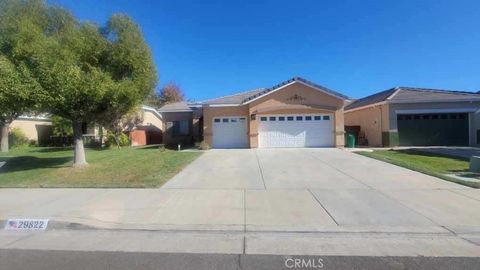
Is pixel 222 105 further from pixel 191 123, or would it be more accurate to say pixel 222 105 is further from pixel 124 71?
pixel 124 71

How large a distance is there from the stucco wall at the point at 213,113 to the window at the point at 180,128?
5208 mm

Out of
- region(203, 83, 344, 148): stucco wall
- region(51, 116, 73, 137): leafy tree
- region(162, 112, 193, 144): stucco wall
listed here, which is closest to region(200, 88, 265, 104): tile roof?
region(203, 83, 344, 148): stucco wall

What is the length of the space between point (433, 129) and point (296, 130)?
9606 mm

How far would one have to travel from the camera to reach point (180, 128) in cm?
2825

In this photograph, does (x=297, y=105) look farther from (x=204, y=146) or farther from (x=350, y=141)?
(x=204, y=146)

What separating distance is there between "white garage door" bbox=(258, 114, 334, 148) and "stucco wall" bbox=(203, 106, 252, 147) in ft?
5.23

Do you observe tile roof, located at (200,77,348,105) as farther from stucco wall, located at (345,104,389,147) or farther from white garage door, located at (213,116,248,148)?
stucco wall, located at (345,104,389,147)

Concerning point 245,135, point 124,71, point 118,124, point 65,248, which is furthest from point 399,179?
point 118,124

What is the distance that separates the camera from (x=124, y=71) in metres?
13.4

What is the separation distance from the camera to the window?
92.5ft

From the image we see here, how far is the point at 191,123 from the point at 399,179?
782 inches

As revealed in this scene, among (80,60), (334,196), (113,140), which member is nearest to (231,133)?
(113,140)

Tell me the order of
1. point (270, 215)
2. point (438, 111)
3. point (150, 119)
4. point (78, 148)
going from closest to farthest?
point (270, 215) < point (78, 148) < point (438, 111) < point (150, 119)

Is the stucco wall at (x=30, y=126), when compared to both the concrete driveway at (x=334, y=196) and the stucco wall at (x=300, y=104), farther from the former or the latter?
the concrete driveway at (x=334, y=196)
